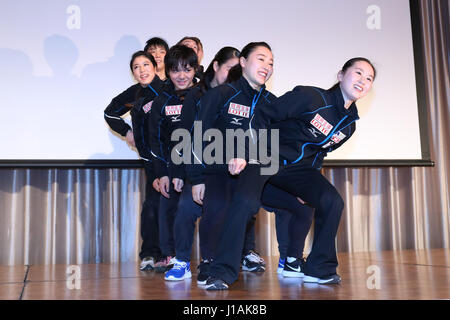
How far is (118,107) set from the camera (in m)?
3.14

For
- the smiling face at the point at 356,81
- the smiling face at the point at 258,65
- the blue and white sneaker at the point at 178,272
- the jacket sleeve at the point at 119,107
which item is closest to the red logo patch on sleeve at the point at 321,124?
the smiling face at the point at 356,81

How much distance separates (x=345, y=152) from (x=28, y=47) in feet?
7.30

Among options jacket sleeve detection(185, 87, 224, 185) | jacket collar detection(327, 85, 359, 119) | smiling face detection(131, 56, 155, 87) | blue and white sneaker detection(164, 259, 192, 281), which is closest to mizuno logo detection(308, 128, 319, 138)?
jacket collar detection(327, 85, 359, 119)

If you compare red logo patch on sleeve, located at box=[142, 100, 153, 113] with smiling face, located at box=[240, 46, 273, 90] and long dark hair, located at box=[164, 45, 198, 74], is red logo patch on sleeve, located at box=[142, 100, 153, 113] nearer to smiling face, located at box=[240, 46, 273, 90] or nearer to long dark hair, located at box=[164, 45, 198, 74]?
long dark hair, located at box=[164, 45, 198, 74]

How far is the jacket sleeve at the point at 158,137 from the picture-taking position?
259 centimetres

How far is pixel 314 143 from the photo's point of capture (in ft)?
6.97

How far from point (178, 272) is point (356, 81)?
1.11 m

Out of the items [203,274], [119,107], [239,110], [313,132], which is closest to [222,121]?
[239,110]

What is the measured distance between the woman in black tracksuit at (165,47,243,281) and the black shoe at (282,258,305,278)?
0.39 meters

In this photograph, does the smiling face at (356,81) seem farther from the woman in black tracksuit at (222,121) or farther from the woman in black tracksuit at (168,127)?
the woman in black tracksuit at (168,127)

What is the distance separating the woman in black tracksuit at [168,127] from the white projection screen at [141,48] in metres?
0.70
